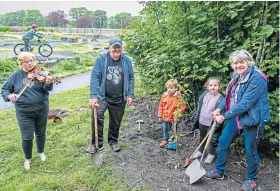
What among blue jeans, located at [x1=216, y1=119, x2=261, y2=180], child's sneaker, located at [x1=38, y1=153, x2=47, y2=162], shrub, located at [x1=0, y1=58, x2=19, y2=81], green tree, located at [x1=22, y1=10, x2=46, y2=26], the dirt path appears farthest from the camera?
green tree, located at [x1=22, y1=10, x2=46, y2=26]

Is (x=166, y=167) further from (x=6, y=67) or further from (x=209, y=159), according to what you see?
(x=6, y=67)

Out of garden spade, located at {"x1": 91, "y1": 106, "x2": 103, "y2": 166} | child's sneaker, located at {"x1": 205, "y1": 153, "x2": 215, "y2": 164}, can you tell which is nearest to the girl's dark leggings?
child's sneaker, located at {"x1": 205, "y1": 153, "x2": 215, "y2": 164}

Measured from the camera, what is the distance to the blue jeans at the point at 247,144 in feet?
10.6

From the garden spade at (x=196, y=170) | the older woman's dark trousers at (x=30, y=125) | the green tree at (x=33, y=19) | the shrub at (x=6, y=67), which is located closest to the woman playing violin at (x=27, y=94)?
the older woman's dark trousers at (x=30, y=125)

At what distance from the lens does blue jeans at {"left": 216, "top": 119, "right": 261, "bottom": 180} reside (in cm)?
325

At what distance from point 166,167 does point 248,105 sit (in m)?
1.50

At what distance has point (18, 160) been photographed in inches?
177

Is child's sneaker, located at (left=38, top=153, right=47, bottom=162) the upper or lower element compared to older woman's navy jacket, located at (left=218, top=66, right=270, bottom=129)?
lower

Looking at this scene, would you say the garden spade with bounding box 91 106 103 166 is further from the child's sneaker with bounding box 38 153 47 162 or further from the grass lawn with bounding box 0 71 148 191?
the child's sneaker with bounding box 38 153 47 162

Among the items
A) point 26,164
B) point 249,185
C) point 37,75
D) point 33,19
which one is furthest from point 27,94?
point 33,19

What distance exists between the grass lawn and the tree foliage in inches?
64.9

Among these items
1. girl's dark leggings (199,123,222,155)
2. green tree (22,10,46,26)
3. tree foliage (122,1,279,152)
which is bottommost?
girl's dark leggings (199,123,222,155)

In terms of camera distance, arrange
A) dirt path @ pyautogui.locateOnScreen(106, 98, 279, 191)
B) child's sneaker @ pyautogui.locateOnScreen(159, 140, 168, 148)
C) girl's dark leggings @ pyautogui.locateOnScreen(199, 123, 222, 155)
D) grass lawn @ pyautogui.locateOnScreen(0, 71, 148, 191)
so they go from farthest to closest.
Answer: child's sneaker @ pyautogui.locateOnScreen(159, 140, 168, 148), girl's dark leggings @ pyautogui.locateOnScreen(199, 123, 222, 155), grass lawn @ pyautogui.locateOnScreen(0, 71, 148, 191), dirt path @ pyautogui.locateOnScreen(106, 98, 279, 191)

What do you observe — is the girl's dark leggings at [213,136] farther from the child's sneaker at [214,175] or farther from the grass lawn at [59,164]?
the grass lawn at [59,164]
